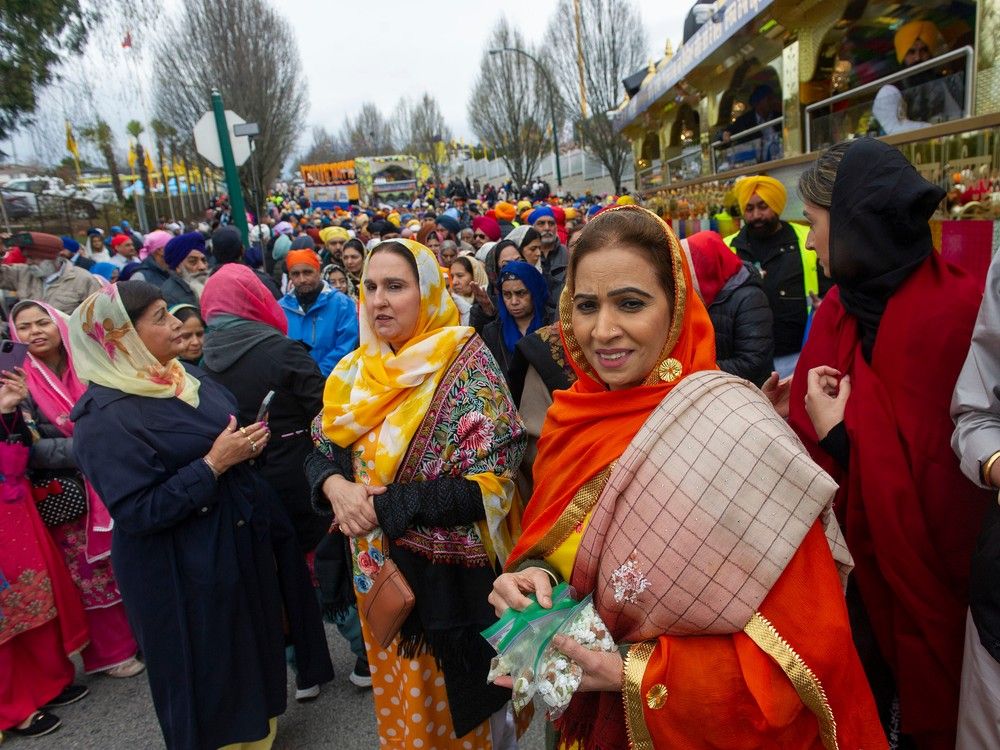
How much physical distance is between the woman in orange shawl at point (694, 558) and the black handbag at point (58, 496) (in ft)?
9.84

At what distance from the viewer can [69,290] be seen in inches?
246

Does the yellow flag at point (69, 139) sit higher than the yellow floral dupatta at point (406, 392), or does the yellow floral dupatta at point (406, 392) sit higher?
the yellow flag at point (69, 139)

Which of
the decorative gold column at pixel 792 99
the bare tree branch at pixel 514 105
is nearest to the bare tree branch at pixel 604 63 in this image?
the bare tree branch at pixel 514 105

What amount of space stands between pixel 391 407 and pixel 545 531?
93 cm

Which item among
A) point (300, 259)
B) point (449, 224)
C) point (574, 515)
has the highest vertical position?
point (449, 224)

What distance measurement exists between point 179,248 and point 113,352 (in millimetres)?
4410

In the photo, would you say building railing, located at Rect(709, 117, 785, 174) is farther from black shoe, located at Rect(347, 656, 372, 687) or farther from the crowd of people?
black shoe, located at Rect(347, 656, 372, 687)

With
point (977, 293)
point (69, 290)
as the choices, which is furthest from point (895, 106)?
point (69, 290)

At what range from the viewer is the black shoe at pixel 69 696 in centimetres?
344

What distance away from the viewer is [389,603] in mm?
2107

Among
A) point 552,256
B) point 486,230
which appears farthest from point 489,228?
point 552,256

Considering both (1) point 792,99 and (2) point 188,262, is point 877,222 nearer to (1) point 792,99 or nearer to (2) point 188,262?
(1) point 792,99

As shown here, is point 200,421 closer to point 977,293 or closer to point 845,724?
point 845,724

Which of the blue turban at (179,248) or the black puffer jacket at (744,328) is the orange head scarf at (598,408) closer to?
the black puffer jacket at (744,328)
